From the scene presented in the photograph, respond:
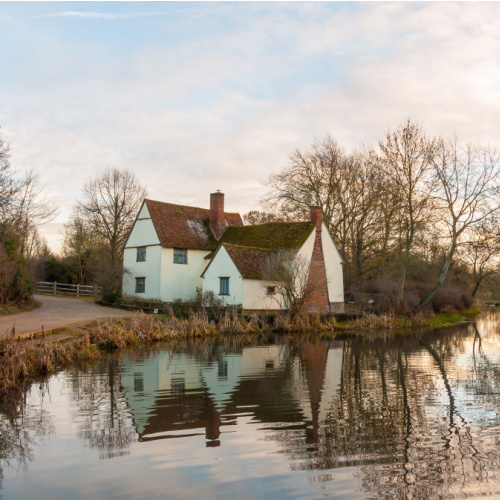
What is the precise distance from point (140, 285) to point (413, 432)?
1183 inches

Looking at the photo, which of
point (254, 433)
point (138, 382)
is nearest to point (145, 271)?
point (138, 382)

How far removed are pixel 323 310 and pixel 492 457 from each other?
26.8m

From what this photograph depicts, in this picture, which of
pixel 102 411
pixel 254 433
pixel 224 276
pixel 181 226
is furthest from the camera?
pixel 181 226

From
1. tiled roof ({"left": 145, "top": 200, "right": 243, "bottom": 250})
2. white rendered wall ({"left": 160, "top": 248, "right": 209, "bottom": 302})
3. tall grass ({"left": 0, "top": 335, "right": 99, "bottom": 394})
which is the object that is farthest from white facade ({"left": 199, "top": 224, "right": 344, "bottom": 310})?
tall grass ({"left": 0, "top": 335, "right": 99, "bottom": 394})

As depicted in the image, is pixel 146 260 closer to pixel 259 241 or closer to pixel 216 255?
pixel 216 255

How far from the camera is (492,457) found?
302 inches

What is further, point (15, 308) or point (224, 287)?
point (224, 287)

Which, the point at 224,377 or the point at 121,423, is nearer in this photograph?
the point at 121,423

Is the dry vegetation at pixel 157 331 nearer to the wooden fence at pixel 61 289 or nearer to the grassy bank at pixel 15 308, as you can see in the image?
the grassy bank at pixel 15 308

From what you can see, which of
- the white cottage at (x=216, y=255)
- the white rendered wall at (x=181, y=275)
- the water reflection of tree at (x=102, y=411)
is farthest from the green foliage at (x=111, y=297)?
the water reflection of tree at (x=102, y=411)

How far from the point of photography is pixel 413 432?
29.7 ft

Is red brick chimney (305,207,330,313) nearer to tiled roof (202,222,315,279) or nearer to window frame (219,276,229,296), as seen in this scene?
tiled roof (202,222,315,279)

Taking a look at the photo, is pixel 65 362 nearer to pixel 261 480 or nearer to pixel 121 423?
pixel 121 423

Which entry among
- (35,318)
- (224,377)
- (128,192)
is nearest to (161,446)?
(224,377)
